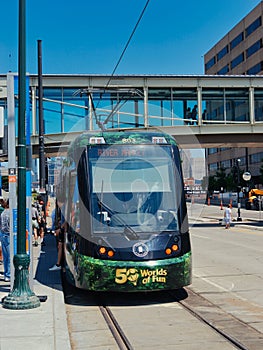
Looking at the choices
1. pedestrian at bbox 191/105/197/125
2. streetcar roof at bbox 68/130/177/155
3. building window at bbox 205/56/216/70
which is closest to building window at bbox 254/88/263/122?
pedestrian at bbox 191/105/197/125

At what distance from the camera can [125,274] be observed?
8.95m

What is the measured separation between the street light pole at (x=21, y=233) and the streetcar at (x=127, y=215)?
110 centimetres

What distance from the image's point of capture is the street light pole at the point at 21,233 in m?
8.34

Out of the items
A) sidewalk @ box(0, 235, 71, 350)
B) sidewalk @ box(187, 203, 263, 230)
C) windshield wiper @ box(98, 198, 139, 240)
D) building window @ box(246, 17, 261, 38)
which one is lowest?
sidewalk @ box(187, 203, 263, 230)

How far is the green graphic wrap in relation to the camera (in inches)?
352

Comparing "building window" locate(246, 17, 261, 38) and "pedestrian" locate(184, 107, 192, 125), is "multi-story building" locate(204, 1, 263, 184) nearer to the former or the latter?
"building window" locate(246, 17, 261, 38)

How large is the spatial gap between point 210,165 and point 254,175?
23.0 m

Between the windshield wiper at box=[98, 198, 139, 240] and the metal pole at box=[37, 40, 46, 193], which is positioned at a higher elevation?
the metal pole at box=[37, 40, 46, 193]

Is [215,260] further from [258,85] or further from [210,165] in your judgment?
[210,165]

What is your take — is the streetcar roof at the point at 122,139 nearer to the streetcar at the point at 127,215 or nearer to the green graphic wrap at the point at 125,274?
the streetcar at the point at 127,215

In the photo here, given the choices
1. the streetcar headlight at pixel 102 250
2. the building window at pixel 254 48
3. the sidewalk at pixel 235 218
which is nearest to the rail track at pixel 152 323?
the streetcar headlight at pixel 102 250

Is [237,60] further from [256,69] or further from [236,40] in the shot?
[256,69]

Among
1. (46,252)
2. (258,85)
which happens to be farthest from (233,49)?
(46,252)

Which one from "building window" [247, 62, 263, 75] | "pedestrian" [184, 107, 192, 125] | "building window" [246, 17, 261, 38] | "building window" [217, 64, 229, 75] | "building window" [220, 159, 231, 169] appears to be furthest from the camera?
"building window" [217, 64, 229, 75]
